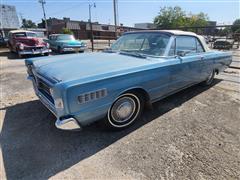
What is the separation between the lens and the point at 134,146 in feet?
8.30

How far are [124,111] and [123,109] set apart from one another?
0.18 feet

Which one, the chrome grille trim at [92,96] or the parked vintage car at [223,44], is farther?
the parked vintage car at [223,44]

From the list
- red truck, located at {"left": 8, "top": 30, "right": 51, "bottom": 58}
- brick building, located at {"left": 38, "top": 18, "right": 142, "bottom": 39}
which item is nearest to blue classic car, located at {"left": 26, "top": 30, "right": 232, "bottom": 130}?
red truck, located at {"left": 8, "top": 30, "right": 51, "bottom": 58}

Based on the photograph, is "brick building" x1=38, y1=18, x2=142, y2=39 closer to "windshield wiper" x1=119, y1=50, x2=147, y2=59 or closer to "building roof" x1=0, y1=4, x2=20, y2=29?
"building roof" x1=0, y1=4, x2=20, y2=29

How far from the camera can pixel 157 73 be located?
2.93 m

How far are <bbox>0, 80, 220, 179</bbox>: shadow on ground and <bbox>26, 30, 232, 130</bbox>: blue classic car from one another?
1.17 feet

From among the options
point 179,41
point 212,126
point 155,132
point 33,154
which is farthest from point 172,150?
point 179,41

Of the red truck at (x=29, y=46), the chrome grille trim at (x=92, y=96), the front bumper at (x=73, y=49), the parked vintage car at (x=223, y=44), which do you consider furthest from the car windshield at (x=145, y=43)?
the parked vintage car at (x=223, y=44)

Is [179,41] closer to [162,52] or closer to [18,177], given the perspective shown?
[162,52]

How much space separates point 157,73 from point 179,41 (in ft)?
3.65

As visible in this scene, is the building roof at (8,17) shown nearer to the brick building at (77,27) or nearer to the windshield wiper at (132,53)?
the brick building at (77,27)

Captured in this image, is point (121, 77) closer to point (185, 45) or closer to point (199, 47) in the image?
point (185, 45)

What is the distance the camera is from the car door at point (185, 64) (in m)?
3.36

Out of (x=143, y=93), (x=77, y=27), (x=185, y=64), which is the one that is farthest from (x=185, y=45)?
(x=77, y=27)
